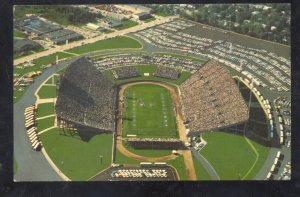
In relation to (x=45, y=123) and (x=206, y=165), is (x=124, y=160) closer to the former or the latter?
(x=206, y=165)

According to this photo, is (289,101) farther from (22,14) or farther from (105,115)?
(22,14)

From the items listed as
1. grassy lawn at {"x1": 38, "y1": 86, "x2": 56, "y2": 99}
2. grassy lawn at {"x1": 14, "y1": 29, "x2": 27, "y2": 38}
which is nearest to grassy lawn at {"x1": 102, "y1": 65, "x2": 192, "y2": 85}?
grassy lawn at {"x1": 38, "y1": 86, "x2": 56, "y2": 99}

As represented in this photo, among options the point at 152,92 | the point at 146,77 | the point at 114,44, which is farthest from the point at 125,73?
the point at 152,92

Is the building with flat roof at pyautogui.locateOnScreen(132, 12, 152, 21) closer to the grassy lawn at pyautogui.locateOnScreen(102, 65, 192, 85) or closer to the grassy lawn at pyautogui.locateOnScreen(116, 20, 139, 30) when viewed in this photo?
the grassy lawn at pyautogui.locateOnScreen(116, 20, 139, 30)

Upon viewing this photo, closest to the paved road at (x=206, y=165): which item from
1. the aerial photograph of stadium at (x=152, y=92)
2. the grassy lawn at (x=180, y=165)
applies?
the aerial photograph of stadium at (x=152, y=92)
